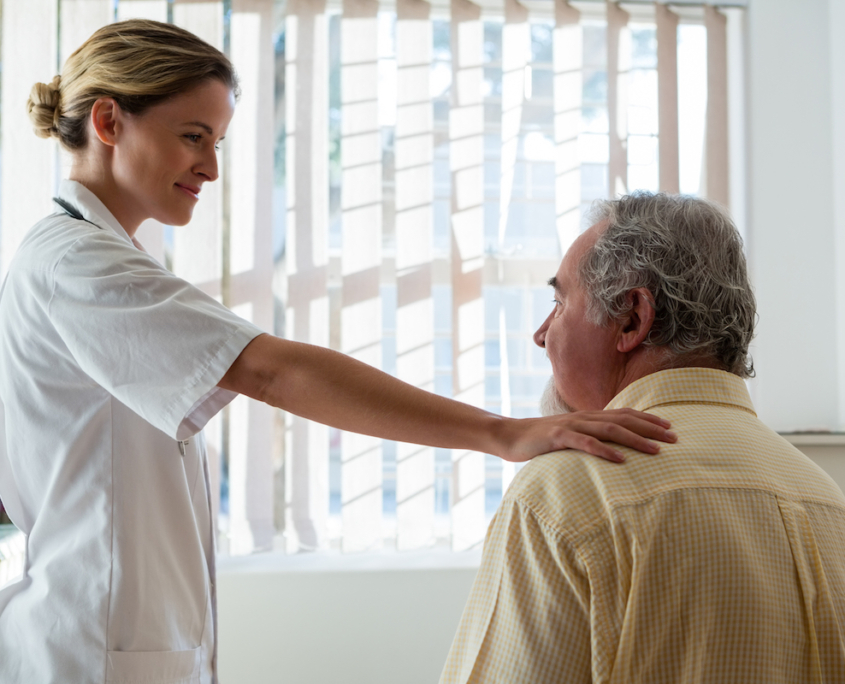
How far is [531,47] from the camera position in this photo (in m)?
2.89

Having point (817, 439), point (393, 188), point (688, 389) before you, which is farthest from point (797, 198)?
point (688, 389)

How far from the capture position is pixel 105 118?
1.13 metres

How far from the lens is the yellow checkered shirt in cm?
72

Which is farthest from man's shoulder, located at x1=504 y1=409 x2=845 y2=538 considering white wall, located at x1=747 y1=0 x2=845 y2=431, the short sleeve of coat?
white wall, located at x1=747 y1=0 x2=845 y2=431

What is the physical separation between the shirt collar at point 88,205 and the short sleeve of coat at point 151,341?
21 cm

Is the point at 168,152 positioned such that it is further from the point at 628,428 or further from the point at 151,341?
the point at 628,428

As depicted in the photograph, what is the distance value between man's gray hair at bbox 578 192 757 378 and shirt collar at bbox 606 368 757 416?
2.0 inches

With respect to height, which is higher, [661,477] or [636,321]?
[636,321]

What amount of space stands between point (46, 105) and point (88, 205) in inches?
8.8

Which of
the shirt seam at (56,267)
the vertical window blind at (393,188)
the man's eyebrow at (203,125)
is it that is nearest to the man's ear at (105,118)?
the man's eyebrow at (203,125)

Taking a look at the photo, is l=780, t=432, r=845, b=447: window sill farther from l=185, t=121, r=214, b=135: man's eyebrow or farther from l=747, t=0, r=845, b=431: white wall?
l=185, t=121, r=214, b=135: man's eyebrow

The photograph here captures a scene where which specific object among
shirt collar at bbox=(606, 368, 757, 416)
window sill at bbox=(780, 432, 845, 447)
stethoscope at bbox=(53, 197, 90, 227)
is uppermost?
stethoscope at bbox=(53, 197, 90, 227)

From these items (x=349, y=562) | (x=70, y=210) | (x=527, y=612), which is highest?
(x=70, y=210)

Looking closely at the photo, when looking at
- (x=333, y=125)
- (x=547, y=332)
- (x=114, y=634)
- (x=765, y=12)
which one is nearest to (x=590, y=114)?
(x=765, y=12)
